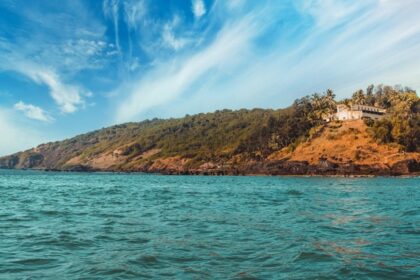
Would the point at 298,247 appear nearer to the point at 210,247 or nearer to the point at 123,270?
the point at 210,247

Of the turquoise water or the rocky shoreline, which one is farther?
the rocky shoreline

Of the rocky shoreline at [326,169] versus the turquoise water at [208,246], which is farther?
the rocky shoreline at [326,169]

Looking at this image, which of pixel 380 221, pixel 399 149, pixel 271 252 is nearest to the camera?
pixel 271 252

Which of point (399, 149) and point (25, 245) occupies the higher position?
point (399, 149)

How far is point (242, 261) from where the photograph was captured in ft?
55.7

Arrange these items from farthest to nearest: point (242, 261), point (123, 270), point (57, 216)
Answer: point (57, 216) < point (242, 261) < point (123, 270)

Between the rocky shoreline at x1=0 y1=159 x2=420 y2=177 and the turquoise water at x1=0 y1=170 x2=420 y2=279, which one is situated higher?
the rocky shoreline at x1=0 y1=159 x2=420 y2=177

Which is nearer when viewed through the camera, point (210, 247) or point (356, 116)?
point (210, 247)

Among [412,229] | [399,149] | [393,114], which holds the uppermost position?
[393,114]

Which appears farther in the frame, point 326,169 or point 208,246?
point 326,169

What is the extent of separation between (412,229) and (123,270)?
18644mm

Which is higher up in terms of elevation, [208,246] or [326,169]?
[326,169]

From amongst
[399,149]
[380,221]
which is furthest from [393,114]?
[380,221]

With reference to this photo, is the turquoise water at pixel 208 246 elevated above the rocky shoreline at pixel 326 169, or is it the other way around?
the rocky shoreline at pixel 326 169
